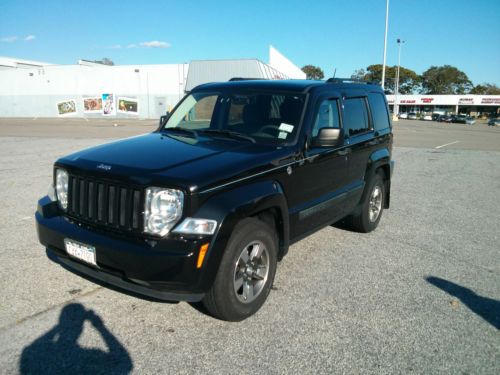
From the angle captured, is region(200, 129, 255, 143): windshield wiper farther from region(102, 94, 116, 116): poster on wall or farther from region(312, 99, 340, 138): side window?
region(102, 94, 116, 116): poster on wall

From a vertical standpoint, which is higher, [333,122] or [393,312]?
[333,122]

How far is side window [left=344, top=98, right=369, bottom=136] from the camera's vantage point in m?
4.80

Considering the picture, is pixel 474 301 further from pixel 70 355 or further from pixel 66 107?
pixel 66 107

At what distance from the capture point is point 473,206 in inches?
293

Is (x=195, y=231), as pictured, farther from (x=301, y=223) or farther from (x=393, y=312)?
(x=393, y=312)

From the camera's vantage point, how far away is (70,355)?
2797 millimetres

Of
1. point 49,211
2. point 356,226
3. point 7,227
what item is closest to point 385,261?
point 356,226

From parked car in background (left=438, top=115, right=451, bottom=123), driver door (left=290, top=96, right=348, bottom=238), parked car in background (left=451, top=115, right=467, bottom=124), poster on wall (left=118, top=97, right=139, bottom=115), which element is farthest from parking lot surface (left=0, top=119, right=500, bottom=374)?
parked car in background (left=438, top=115, right=451, bottom=123)

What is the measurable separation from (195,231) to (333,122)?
2398 mm

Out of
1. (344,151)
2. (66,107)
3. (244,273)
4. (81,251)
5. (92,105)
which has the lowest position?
(244,273)

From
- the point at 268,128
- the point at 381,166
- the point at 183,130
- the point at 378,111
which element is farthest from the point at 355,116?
the point at 183,130

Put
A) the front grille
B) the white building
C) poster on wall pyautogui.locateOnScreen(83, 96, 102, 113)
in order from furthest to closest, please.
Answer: poster on wall pyautogui.locateOnScreen(83, 96, 102, 113) → the white building → the front grille

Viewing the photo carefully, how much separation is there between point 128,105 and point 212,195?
153 ft

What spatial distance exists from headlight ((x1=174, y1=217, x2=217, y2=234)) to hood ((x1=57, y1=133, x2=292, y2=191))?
9.2 inches
